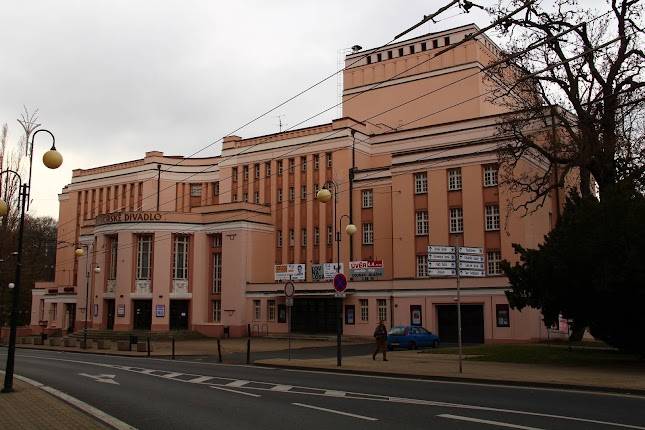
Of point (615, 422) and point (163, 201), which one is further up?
point (163, 201)

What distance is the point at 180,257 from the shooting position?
55.5 m

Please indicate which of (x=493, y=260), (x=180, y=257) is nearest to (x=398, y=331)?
(x=493, y=260)

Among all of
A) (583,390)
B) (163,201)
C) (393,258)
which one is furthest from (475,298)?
(163,201)

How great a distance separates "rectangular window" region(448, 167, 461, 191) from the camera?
150 ft

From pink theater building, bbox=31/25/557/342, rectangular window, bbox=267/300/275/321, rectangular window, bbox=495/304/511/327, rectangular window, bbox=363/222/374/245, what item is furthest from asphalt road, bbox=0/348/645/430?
rectangular window, bbox=267/300/275/321

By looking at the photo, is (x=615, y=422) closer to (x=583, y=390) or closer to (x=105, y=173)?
(x=583, y=390)

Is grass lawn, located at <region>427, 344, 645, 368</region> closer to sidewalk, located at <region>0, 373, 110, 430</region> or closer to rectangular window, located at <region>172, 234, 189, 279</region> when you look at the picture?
sidewalk, located at <region>0, 373, 110, 430</region>

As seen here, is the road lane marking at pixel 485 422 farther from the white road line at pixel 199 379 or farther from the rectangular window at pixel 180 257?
the rectangular window at pixel 180 257

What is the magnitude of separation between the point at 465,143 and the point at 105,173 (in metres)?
45.5

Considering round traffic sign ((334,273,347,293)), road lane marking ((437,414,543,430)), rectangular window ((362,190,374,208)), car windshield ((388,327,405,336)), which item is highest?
rectangular window ((362,190,374,208))

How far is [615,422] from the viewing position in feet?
34.6

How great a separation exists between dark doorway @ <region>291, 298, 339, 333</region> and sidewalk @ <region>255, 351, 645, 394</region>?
2438cm

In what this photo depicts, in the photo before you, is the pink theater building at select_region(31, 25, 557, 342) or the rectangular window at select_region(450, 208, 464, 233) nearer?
the pink theater building at select_region(31, 25, 557, 342)

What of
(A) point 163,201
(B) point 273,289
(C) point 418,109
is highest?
(C) point 418,109
